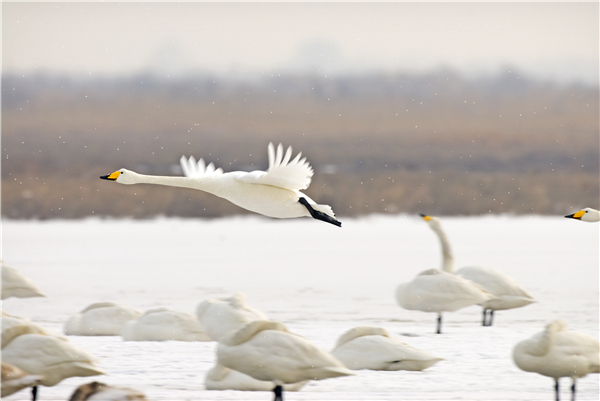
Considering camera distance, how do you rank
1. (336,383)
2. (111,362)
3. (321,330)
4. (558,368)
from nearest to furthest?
1. (558,368)
2. (336,383)
3. (111,362)
4. (321,330)

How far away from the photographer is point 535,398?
15.8 feet

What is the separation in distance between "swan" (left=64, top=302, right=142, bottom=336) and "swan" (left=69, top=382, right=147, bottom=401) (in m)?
2.39

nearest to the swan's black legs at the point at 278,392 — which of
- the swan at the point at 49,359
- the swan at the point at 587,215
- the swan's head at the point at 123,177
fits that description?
the swan at the point at 49,359

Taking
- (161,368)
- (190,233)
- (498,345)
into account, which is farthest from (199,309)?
(190,233)

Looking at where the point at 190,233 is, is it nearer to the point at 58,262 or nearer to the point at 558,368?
the point at 58,262

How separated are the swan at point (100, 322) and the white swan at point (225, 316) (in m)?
0.87

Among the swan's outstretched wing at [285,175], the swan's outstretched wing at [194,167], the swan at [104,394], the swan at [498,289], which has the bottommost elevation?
the swan at [104,394]

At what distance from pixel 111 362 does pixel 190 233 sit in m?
15.4

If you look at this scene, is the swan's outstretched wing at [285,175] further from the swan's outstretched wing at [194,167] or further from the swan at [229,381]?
the swan at [229,381]

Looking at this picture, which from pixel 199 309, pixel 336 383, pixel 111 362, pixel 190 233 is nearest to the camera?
pixel 336 383

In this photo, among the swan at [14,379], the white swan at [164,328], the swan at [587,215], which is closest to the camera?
the swan at [14,379]

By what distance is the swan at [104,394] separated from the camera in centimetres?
395

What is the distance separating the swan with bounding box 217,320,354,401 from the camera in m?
4.23

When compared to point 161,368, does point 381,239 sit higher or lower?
higher
